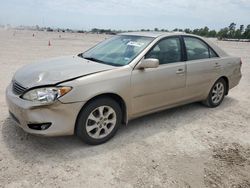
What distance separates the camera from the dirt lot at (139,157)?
10.2ft

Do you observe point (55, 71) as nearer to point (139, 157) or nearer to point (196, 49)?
point (139, 157)

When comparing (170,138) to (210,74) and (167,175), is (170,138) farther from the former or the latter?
(210,74)

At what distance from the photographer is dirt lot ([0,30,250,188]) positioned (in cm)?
310

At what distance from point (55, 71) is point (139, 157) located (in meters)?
1.70

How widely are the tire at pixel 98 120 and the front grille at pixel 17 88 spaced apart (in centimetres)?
83

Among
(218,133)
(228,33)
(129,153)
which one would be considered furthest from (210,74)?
(228,33)

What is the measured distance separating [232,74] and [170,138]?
274 centimetres

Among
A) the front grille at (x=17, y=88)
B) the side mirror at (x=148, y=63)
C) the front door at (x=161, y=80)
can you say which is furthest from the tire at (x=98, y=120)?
the front grille at (x=17, y=88)

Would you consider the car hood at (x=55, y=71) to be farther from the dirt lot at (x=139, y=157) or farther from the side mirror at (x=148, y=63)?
the dirt lot at (x=139, y=157)

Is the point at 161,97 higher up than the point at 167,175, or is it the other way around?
the point at 161,97

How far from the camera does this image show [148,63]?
13.3ft

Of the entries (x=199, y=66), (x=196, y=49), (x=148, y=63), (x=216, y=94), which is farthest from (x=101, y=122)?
(x=216, y=94)

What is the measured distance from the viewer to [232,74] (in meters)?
6.03

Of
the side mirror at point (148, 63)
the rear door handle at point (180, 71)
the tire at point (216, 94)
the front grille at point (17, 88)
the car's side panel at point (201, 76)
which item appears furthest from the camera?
the tire at point (216, 94)
